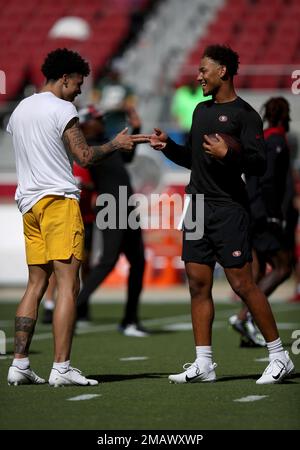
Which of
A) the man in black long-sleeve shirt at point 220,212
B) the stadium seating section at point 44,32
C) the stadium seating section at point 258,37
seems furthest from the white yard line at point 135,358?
the stadium seating section at point 44,32

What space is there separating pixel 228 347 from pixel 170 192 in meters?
8.88

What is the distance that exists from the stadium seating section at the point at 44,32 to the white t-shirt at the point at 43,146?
60.8ft

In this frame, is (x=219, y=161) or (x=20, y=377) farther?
(x=20, y=377)

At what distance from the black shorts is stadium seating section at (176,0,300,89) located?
48.0 ft

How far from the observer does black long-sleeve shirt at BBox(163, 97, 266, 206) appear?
7.13 m

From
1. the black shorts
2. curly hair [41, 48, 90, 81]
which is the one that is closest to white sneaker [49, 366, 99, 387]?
the black shorts

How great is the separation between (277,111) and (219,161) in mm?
2655

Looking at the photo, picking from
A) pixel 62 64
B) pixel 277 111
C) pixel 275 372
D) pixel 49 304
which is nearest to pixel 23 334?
pixel 275 372

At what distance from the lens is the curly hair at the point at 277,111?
9.62m

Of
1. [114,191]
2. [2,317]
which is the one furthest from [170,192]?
[114,191]

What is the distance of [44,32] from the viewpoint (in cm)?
2881

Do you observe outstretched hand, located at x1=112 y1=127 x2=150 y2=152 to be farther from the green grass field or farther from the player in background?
the player in background

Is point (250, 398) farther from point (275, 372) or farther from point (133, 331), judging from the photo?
point (133, 331)

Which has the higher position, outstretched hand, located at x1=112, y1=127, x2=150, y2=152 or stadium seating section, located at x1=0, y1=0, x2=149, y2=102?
stadium seating section, located at x1=0, y1=0, x2=149, y2=102
